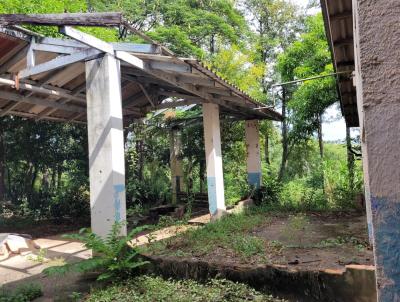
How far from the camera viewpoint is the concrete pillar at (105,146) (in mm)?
5918

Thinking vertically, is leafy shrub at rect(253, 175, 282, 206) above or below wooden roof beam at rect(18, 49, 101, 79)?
below

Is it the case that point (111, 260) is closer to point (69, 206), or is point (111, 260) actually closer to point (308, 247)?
point (308, 247)

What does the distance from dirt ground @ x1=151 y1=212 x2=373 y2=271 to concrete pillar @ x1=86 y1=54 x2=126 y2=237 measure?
1.15m

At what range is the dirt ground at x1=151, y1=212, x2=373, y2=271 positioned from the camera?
4875 millimetres

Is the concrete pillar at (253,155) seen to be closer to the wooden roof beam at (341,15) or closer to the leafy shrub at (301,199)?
the leafy shrub at (301,199)

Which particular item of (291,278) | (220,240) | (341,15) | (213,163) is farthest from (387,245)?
(213,163)

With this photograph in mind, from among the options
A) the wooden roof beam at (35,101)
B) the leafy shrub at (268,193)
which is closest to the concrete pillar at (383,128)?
the wooden roof beam at (35,101)

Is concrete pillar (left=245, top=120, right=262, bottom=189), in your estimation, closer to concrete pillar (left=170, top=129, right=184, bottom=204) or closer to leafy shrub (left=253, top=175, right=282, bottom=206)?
leafy shrub (left=253, top=175, right=282, bottom=206)

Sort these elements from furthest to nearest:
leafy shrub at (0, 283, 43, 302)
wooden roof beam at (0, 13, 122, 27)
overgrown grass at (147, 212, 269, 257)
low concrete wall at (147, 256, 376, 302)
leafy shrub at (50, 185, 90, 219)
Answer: leafy shrub at (50, 185, 90, 219) → overgrown grass at (147, 212, 269, 257) → wooden roof beam at (0, 13, 122, 27) → leafy shrub at (0, 283, 43, 302) → low concrete wall at (147, 256, 376, 302)

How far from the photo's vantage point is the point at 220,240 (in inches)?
264

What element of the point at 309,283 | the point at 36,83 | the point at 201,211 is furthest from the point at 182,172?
the point at 309,283

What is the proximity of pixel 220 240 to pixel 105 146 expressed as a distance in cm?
271

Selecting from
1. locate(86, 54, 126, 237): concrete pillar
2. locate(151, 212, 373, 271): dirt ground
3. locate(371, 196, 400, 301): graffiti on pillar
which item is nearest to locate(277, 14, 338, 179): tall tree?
locate(151, 212, 373, 271): dirt ground

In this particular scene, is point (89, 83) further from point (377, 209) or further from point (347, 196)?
point (347, 196)
